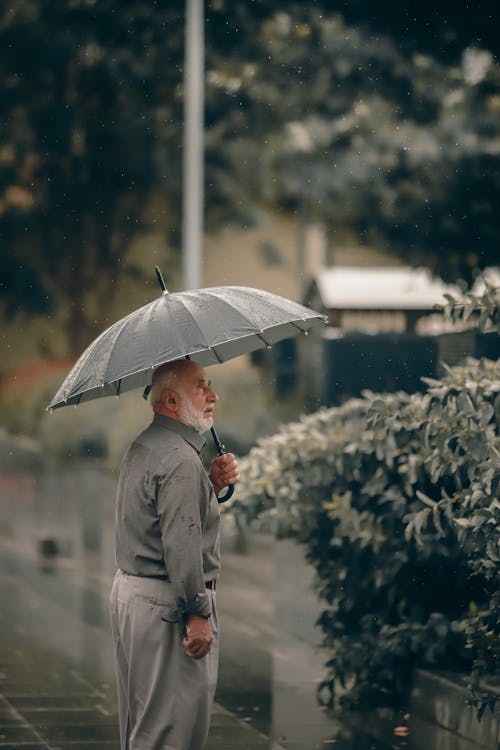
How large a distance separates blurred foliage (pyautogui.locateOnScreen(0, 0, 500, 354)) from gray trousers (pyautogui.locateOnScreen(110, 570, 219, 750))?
15035 millimetres

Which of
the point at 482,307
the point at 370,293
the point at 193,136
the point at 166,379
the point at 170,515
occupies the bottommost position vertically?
the point at 170,515

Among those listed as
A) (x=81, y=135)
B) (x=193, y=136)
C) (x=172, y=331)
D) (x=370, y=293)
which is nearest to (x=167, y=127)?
(x=81, y=135)

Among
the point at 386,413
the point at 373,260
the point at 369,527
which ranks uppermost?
the point at 373,260

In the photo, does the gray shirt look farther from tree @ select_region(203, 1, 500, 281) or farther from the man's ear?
tree @ select_region(203, 1, 500, 281)

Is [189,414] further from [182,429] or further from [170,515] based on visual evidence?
[170,515]

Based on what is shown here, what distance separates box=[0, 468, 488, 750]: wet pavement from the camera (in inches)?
298

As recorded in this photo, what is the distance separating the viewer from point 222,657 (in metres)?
9.72

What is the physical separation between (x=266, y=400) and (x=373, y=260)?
46.3 ft

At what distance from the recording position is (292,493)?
830 cm

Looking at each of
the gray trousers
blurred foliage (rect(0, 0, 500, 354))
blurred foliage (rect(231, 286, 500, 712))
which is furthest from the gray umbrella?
blurred foliage (rect(0, 0, 500, 354))

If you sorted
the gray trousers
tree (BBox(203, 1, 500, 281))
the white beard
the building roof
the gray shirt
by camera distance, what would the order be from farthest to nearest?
the building roof → tree (BBox(203, 1, 500, 281)) → the white beard → the gray trousers → the gray shirt

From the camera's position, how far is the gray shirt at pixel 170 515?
5082 millimetres

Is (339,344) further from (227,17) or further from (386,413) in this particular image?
(227,17)

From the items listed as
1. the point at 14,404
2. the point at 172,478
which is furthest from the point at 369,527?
the point at 14,404
